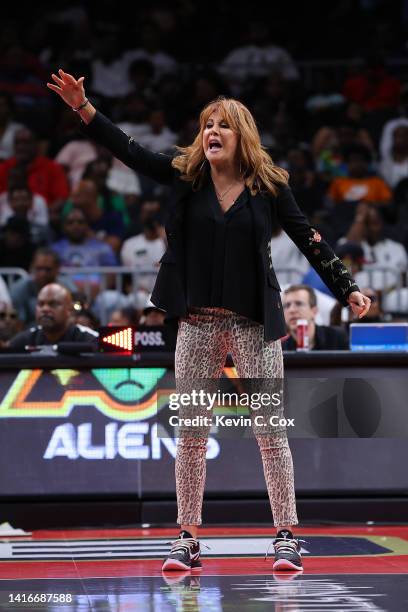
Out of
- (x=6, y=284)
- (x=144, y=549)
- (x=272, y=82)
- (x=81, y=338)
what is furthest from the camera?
(x=272, y=82)

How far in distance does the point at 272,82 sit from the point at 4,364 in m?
8.72

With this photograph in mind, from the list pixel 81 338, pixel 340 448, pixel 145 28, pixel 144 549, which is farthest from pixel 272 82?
pixel 144 549

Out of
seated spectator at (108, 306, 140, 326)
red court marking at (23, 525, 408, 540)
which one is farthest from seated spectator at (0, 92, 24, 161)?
red court marking at (23, 525, 408, 540)

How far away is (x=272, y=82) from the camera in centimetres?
1580

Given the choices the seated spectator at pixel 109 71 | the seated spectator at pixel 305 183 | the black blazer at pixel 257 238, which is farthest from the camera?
the seated spectator at pixel 109 71

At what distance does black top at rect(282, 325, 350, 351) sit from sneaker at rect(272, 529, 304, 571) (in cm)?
264

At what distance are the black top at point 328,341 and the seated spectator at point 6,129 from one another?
7.28m

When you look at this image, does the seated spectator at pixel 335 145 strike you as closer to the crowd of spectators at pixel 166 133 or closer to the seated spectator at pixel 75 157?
the crowd of spectators at pixel 166 133

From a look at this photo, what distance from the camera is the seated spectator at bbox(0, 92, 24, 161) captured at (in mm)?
15055

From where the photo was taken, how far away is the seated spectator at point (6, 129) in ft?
49.4

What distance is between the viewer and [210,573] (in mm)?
5852

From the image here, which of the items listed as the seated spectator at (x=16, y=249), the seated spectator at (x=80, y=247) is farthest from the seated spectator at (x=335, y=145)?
the seated spectator at (x=16, y=249)

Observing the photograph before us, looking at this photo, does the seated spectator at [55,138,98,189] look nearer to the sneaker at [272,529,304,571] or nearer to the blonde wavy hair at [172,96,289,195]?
the blonde wavy hair at [172,96,289,195]

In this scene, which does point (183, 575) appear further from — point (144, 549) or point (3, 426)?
point (3, 426)
